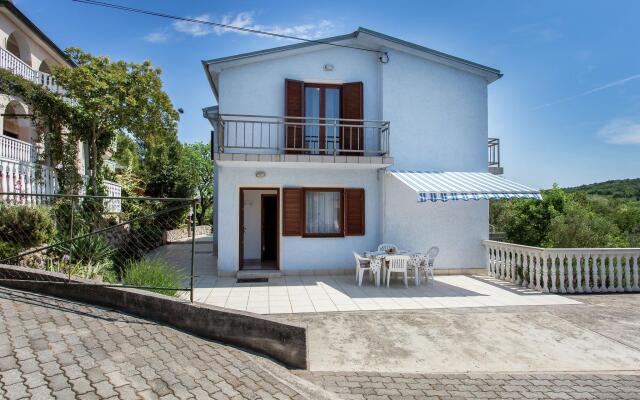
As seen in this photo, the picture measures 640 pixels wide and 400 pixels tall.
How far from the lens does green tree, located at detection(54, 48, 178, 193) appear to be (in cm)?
1556

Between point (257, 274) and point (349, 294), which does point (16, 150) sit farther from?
point (349, 294)

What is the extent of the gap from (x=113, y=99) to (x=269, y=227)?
984 cm


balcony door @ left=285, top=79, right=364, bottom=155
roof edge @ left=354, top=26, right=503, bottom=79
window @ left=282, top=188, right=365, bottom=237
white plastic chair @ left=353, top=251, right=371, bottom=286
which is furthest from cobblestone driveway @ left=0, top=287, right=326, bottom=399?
roof edge @ left=354, top=26, right=503, bottom=79

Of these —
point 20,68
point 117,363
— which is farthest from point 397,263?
point 20,68

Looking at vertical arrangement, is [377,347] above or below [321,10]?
below

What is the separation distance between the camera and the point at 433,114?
1559cm

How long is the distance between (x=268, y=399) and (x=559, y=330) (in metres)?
7.73

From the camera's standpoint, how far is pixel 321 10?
41.5 ft

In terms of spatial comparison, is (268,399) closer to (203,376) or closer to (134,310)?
(203,376)

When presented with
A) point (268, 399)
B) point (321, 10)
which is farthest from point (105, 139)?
point (268, 399)

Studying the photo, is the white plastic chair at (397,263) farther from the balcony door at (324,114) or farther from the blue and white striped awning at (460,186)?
the balcony door at (324,114)

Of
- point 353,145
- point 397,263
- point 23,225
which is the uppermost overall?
point 353,145

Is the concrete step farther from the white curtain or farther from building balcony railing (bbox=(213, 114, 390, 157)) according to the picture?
building balcony railing (bbox=(213, 114, 390, 157))

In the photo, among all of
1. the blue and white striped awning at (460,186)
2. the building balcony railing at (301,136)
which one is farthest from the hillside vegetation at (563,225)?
the building balcony railing at (301,136)
